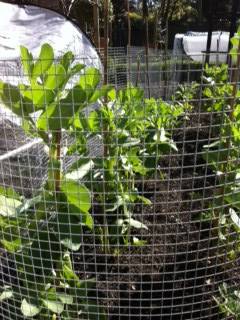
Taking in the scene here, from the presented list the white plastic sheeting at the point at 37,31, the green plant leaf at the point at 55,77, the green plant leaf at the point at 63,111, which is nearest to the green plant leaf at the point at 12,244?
the green plant leaf at the point at 63,111

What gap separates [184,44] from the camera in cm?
1082

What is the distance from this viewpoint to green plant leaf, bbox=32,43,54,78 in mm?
1310

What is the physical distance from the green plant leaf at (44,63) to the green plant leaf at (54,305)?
0.81 m

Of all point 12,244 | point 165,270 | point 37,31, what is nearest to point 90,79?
point 12,244

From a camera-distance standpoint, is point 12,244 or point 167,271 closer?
point 12,244

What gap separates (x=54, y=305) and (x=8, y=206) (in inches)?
15.7

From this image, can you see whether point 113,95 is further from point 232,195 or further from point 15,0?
point 15,0

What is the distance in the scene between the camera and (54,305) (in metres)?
1.45

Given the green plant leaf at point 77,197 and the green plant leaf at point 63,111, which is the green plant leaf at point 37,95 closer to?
the green plant leaf at point 63,111

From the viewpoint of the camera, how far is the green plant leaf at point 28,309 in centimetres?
140

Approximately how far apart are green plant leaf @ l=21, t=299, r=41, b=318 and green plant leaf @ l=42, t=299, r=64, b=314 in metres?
0.03

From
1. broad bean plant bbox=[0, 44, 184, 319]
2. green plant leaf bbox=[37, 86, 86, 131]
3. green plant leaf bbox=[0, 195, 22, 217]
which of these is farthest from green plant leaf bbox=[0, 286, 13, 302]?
green plant leaf bbox=[37, 86, 86, 131]

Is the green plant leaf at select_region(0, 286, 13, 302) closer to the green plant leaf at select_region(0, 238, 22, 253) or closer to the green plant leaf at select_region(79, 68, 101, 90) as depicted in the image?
the green plant leaf at select_region(0, 238, 22, 253)

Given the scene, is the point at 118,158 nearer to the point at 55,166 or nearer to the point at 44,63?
the point at 55,166
